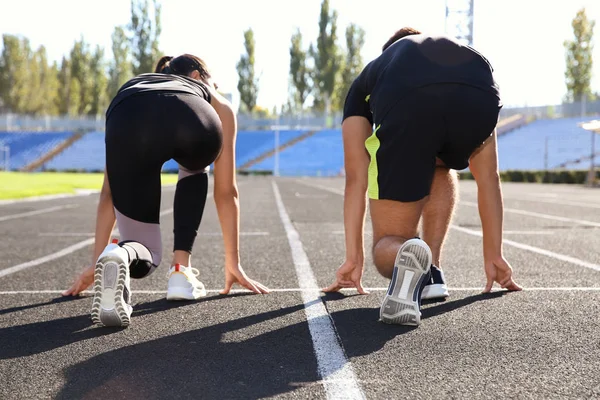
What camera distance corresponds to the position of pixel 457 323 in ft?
9.93

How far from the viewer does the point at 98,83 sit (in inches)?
3031

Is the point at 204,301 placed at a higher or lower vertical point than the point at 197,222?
lower

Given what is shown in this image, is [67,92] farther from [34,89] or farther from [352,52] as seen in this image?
[352,52]

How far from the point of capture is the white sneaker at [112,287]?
9.26ft

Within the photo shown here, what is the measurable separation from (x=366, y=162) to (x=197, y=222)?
102cm

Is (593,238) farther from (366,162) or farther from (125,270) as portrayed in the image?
(125,270)

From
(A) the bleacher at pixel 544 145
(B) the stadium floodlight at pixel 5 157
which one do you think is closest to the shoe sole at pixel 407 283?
(A) the bleacher at pixel 544 145

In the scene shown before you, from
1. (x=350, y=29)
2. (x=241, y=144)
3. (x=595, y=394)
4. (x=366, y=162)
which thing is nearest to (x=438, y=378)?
(x=595, y=394)

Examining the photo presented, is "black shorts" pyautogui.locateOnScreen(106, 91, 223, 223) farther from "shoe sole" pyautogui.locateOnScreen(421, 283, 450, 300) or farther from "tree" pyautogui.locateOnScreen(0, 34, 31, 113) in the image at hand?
"tree" pyautogui.locateOnScreen(0, 34, 31, 113)

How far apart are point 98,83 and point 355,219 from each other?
78462 millimetres

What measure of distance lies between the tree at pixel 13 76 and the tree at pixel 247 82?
28422mm

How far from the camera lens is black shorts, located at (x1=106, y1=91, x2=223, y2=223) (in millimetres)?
3004

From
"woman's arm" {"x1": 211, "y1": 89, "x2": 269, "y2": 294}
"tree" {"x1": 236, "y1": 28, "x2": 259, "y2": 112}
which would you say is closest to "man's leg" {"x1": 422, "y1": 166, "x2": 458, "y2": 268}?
"woman's arm" {"x1": 211, "y1": 89, "x2": 269, "y2": 294}

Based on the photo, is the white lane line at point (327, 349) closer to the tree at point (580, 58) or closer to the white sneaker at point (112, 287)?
the white sneaker at point (112, 287)
